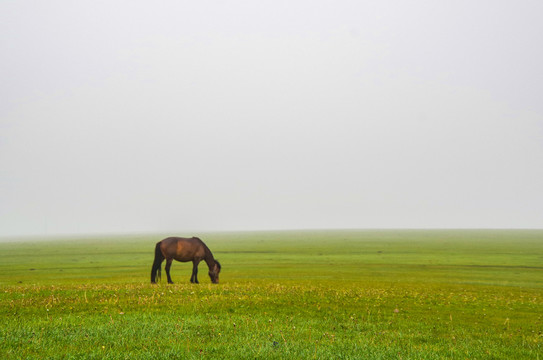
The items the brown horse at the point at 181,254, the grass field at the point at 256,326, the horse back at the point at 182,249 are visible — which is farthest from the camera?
the horse back at the point at 182,249

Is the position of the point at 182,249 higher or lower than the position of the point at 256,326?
higher

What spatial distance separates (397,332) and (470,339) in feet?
7.47

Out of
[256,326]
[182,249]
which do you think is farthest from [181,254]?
[256,326]

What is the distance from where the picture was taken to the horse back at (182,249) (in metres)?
26.5

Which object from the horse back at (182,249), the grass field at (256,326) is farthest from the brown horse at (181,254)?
the grass field at (256,326)

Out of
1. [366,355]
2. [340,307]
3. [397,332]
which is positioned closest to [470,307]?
[340,307]

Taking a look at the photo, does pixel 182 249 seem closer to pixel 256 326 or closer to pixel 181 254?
pixel 181 254

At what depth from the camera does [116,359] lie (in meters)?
7.82

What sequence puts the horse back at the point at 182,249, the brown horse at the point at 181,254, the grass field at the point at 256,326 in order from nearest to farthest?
1. the grass field at the point at 256,326
2. the brown horse at the point at 181,254
3. the horse back at the point at 182,249

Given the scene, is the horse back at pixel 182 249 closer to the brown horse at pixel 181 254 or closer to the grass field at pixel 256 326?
the brown horse at pixel 181 254

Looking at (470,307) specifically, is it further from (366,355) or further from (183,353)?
(183,353)

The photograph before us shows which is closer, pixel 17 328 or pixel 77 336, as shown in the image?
pixel 77 336

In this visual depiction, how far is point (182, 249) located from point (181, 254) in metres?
0.39

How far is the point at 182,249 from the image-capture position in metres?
27.2
